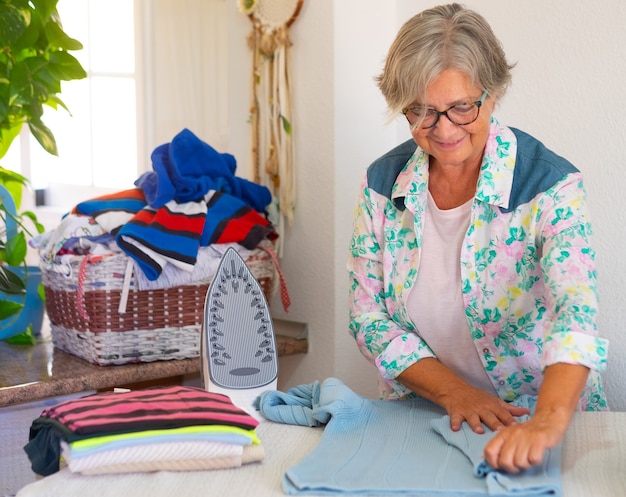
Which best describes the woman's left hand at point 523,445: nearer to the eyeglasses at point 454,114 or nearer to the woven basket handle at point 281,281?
the eyeglasses at point 454,114

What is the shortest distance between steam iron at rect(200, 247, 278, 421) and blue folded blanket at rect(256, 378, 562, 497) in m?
0.04

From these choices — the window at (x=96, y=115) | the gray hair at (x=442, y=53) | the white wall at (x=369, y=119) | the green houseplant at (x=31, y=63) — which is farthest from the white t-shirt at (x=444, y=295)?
the window at (x=96, y=115)

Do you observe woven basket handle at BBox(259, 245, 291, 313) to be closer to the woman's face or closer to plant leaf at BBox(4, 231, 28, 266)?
plant leaf at BBox(4, 231, 28, 266)

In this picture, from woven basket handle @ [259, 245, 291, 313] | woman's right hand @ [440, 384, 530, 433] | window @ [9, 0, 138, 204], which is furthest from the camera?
window @ [9, 0, 138, 204]

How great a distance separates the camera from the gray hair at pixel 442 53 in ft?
4.86

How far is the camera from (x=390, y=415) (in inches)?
58.6

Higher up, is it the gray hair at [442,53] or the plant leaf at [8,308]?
the gray hair at [442,53]

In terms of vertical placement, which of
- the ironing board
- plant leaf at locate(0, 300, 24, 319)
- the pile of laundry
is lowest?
the ironing board

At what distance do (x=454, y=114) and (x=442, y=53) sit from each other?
0.10m

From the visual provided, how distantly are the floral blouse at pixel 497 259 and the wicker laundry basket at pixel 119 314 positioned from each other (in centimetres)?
61

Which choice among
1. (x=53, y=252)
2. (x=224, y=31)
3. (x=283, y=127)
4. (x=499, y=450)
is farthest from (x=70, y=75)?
(x=499, y=450)

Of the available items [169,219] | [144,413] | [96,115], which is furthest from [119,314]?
[96,115]

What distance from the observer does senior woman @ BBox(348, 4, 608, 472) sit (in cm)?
143

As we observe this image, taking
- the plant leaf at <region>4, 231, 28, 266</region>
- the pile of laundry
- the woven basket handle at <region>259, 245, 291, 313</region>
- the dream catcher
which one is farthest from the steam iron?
the plant leaf at <region>4, 231, 28, 266</region>
